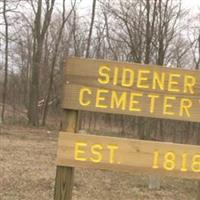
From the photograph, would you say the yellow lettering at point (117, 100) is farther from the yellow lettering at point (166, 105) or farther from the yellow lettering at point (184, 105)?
the yellow lettering at point (184, 105)

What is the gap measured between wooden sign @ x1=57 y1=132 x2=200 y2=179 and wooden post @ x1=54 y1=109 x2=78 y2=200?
0.09 meters

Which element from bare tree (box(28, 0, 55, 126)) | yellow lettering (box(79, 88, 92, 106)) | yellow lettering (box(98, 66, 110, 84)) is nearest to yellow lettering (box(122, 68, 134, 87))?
yellow lettering (box(98, 66, 110, 84))

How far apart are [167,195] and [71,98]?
6.44m

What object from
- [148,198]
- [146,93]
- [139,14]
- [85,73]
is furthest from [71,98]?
[139,14]

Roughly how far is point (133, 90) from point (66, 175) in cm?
91

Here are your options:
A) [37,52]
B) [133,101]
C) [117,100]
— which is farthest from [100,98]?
[37,52]

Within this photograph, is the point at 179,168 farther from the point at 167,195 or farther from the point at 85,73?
the point at 167,195

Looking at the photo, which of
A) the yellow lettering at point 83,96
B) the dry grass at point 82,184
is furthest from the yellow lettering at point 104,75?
the dry grass at point 82,184

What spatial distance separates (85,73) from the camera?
179 inches

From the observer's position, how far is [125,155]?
4.48 metres

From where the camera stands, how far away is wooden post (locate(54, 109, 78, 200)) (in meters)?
4.56

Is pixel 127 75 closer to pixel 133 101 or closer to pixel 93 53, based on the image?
pixel 133 101

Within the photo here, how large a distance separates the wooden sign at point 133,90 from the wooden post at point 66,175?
0.10 meters

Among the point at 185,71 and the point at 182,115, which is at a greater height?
the point at 185,71
